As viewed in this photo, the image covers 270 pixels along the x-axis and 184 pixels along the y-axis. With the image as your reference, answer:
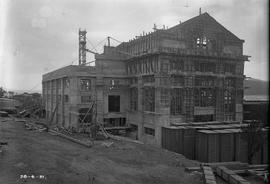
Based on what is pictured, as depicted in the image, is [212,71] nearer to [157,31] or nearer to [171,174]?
[157,31]

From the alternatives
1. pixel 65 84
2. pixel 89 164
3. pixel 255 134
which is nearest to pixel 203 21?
pixel 255 134

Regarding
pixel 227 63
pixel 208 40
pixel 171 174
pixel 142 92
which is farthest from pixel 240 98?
pixel 171 174

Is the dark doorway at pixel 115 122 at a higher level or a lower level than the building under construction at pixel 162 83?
lower

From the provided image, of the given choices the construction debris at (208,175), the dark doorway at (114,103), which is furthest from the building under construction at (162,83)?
the construction debris at (208,175)

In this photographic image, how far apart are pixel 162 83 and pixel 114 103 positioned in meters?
10.1

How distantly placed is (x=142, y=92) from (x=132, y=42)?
9849 mm

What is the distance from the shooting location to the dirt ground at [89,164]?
17062mm

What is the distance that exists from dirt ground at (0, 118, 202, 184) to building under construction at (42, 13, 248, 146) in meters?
12.5

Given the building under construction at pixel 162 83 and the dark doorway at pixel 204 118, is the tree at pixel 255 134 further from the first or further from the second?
the dark doorway at pixel 204 118

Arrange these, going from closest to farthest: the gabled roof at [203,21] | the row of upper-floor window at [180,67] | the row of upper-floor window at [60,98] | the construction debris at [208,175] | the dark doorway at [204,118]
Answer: the construction debris at [208,175], the row of upper-floor window at [180,67], the gabled roof at [203,21], the dark doorway at [204,118], the row of upper-floor window at [60,98]

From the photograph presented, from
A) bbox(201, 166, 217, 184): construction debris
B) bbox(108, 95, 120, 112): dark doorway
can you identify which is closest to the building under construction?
bbox(108, 95, 120, 112): dark doorway

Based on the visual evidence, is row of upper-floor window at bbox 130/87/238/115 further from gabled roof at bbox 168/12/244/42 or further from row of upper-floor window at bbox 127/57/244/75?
gabled roof at bbox 168/12/244/42

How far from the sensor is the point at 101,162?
2127cm

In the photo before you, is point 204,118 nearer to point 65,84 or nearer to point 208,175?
point 65,84
